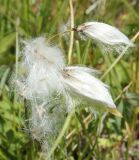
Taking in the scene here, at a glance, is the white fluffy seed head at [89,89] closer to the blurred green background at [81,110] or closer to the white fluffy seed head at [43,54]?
Result: the white fluffy seed head at [43,54]

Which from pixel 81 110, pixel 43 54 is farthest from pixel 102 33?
pixel 81 110

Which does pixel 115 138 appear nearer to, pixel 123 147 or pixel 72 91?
pixel 123 147

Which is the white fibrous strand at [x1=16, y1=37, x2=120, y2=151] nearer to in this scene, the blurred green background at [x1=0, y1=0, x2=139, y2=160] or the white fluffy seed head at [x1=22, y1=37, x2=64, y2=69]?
the white fluffy seed head at [x1=22, y1=37, x2=64, y2=69]

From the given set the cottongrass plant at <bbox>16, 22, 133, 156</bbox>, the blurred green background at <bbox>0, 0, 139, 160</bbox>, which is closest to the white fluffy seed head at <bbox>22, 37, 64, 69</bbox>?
the cottongrass plant at <bbox>16, 22, 133, 156</bbox>

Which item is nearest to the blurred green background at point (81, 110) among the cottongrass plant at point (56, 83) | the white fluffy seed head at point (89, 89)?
the cottongrass plant at point (56, 83)

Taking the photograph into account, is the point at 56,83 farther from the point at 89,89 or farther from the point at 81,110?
the point at 81,110

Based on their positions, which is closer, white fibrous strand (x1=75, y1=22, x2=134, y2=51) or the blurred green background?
white fibrous strand (x1=75, y1=22, x2=134, y2=51)
